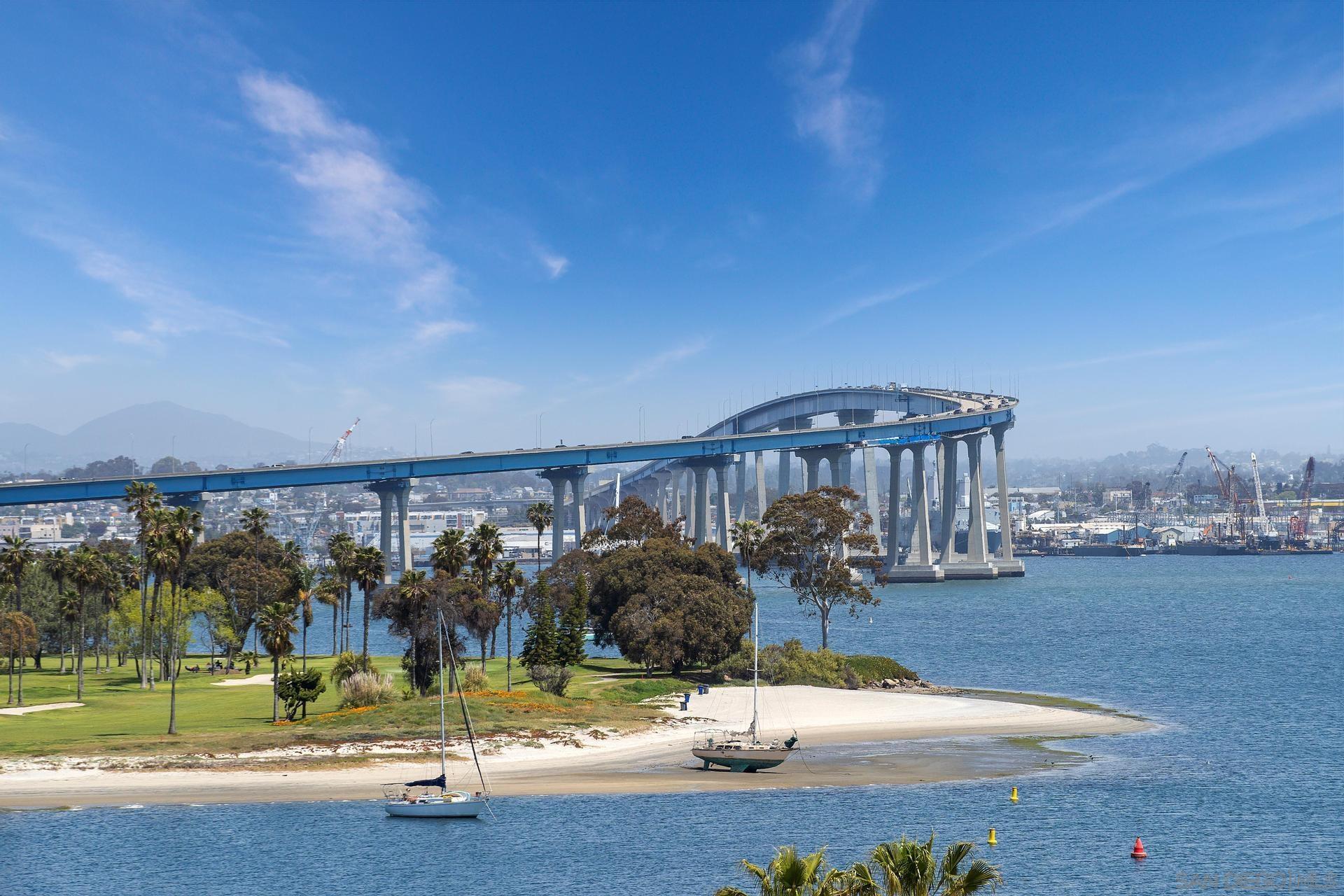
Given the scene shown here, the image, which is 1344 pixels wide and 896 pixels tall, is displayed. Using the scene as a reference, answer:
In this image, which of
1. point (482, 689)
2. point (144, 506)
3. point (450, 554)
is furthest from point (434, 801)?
point (144, 506)

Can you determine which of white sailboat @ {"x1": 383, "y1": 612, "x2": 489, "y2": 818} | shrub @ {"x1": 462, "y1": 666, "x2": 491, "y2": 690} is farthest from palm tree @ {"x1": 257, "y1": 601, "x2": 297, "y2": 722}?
white sailboat @ {"x1": 383, "y1": 612, "x2": 489, "y2": 818}

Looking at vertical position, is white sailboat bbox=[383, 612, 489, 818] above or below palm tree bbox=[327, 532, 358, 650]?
below

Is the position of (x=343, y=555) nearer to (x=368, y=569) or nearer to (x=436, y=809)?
(x=368, y=569)

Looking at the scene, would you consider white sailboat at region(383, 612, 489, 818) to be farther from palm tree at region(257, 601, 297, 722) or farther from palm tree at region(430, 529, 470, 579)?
palm tree at region(430, 529, 470, 579)

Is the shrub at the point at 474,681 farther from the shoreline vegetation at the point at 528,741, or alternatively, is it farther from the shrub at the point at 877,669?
the shrub at the point at 877,669

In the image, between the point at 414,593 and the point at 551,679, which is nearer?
the point at 414,593

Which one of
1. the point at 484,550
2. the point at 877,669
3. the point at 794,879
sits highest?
the point at 484,550
